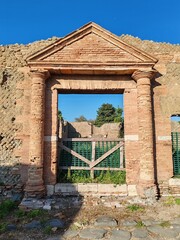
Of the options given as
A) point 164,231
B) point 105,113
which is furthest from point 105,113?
point 164,231

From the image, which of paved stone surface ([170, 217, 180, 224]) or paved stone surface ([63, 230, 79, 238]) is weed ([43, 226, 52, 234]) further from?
paved stone surface ([170, 217, 180, 224])

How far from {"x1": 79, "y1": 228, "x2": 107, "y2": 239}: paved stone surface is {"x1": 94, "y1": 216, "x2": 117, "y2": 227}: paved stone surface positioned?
0.34 meters

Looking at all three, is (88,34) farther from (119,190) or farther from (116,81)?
(119,190)

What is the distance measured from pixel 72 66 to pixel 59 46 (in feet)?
3.15

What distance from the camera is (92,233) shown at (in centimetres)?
508

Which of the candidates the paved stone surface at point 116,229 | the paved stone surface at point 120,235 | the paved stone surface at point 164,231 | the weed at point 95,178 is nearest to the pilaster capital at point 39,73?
the weed at point 95,178

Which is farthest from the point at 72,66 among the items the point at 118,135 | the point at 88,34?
the point at 118,135

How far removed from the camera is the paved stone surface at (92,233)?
16.2 feet

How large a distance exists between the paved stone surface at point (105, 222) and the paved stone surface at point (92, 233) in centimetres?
34

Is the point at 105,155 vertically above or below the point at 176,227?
above

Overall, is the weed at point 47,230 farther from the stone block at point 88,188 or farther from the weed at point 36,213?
the stone block at point 88,188

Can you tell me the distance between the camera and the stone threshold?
26.0 ft

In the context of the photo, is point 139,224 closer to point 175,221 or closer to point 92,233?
point 175,221

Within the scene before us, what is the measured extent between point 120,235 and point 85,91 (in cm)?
533
